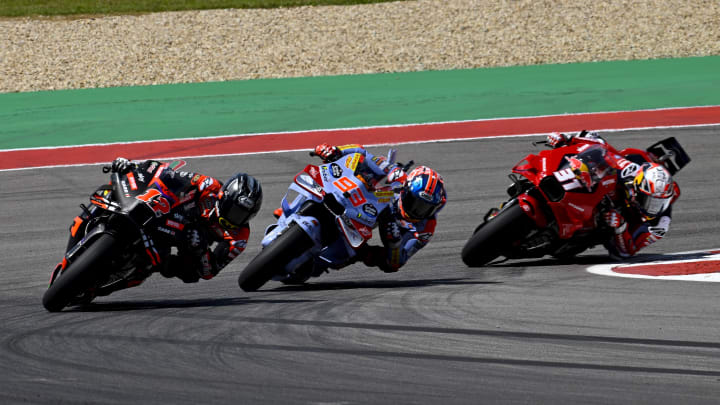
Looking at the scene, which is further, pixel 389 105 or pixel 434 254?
pixel 389 105

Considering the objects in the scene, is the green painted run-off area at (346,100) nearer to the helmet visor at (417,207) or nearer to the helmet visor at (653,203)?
the helmet visor at (653,203)

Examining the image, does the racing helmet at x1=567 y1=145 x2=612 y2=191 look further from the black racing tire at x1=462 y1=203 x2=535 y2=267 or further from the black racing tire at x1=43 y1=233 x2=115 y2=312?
the black racing tire at x1=43 y1=233 x2=115 y2=312

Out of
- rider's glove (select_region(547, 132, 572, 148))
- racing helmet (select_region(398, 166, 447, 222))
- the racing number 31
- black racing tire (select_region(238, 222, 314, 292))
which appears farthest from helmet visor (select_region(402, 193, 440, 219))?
rider's glove (select_region(547, 132, 572, 148))

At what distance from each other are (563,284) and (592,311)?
1.31 metres

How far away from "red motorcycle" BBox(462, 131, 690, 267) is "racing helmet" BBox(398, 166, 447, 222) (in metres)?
0.89

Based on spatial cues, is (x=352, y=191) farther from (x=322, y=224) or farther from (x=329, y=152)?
(x=329, y=152)

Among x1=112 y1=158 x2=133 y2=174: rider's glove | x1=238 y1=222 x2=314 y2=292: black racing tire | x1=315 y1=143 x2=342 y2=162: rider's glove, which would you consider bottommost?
x1=238 y1=222 x2=314 y2=292: black racing tire

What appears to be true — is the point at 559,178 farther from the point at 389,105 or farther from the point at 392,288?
the point at 389,105

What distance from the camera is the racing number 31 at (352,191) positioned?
28.7 feet

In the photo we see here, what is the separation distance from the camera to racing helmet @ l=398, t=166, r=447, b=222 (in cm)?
877

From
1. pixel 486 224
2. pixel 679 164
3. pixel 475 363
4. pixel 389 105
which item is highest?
pixel 389 105

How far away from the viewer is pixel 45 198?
13.4 metres

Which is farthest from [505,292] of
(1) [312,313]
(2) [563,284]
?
(1) [312,313]

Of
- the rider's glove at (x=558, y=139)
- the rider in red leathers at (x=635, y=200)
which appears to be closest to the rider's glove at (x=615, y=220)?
the rider in red leathers at (x=635, y=200)
